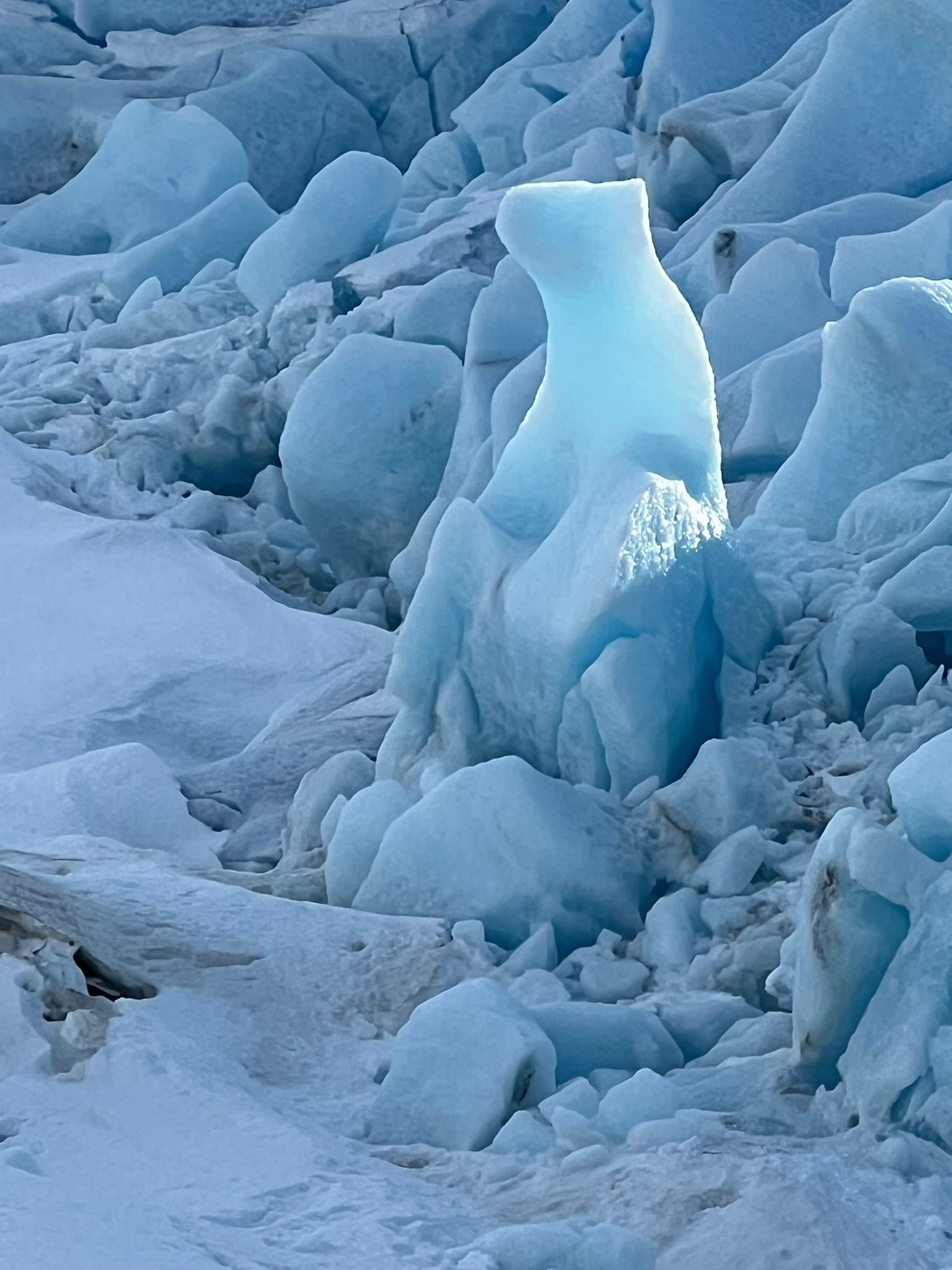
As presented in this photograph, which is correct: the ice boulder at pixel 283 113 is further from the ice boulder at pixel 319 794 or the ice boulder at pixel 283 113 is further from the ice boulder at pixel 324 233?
the ice boulder at pixel 319 794

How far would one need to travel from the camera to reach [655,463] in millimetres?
2938

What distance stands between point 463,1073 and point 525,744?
991 mm

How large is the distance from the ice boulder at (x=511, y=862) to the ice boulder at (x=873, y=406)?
1111 mm

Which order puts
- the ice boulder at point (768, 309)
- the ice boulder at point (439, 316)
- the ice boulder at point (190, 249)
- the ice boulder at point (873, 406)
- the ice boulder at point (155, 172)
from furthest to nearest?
the ice boulder at point (155, 172) < the ice boulder at point (190, 249) < the ice boulder at point (439, 316) < the ice boulder at point (768, 309) < the ice boulder at point (873, 406)

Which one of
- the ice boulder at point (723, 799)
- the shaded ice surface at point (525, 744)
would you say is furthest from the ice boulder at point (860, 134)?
the ice boulder at point (723, 799)

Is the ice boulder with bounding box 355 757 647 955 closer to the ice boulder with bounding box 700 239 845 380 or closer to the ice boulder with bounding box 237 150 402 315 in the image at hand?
the ice boulder with bounding box 700 239 845 380

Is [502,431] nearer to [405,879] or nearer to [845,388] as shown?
[845,388]

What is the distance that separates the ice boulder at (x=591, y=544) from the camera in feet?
9.42

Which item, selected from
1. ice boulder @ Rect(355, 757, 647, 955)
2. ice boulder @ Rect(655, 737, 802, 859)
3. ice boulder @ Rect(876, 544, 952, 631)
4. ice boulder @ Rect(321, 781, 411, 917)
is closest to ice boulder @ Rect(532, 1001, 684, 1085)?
ice boulder @ Rect(355, 757, 647, 955)

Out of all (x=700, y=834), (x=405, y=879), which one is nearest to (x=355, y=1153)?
(x=405, y=879)

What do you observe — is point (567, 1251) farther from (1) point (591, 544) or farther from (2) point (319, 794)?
(2) point (319, 794)

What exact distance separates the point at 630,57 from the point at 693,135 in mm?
1572

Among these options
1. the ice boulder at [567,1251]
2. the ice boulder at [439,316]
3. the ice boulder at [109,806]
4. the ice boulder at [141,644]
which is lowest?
the ice boulder at [141,644]

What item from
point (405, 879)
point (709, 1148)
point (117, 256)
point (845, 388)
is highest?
point (845, 388)
